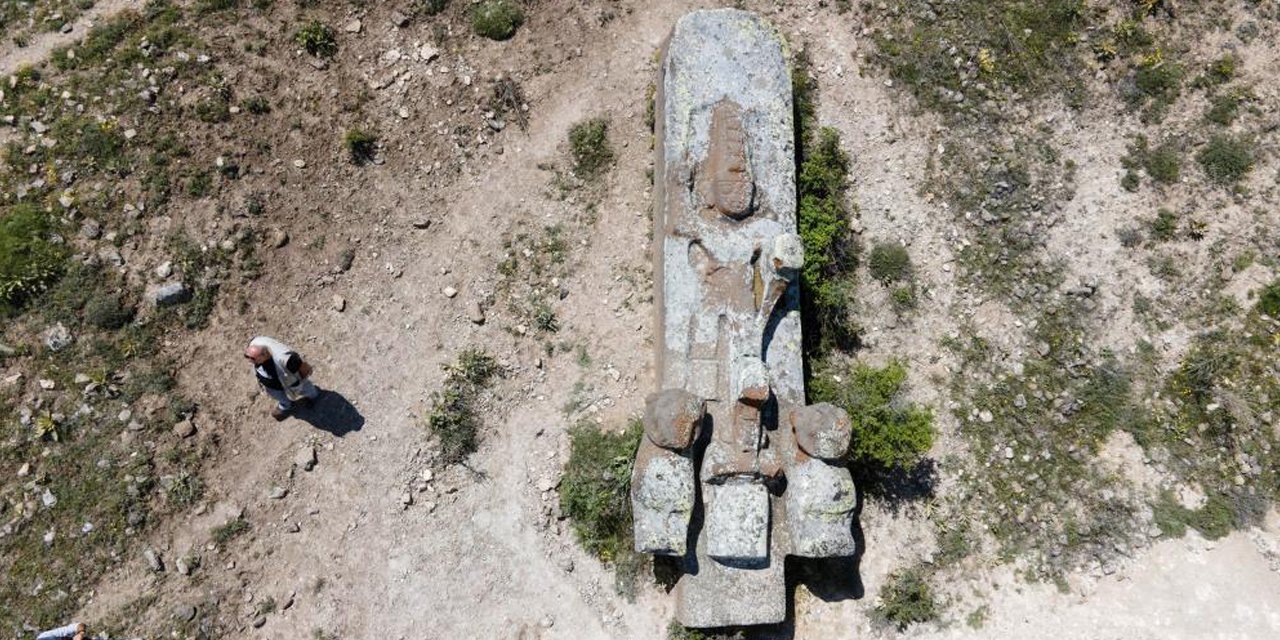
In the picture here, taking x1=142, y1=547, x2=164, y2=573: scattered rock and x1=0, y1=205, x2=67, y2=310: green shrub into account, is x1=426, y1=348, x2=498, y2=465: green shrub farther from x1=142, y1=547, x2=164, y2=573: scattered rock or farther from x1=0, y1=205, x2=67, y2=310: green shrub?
x1=0, y1=205, x2=67, y2=310: green shrub

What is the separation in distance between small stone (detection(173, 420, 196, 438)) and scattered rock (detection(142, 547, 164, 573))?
1489mm

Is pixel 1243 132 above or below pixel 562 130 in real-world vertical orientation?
above

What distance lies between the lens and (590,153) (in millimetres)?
11758

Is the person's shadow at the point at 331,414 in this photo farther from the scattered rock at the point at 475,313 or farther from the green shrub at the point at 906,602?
the green shrub at the point at 906,602

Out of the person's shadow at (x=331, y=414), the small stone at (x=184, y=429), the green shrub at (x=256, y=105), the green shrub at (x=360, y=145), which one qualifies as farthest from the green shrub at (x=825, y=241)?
the small stone at (x=184, y=429)

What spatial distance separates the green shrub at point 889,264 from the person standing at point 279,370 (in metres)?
7.98

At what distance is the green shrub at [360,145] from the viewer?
37.3 ft

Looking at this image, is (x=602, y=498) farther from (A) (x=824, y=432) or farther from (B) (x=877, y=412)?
(B) (x=877, y=412)

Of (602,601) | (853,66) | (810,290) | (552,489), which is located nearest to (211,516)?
(552,489)

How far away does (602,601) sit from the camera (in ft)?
34.9

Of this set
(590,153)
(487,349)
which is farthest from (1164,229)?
(487,349)

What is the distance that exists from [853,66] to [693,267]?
4515mm

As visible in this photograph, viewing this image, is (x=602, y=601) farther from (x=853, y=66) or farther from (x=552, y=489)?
(x=853, y=66)

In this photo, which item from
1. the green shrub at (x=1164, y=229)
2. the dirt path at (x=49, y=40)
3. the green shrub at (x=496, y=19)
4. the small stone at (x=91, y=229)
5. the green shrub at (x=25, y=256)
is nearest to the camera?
the green shrub at (x=25, y=256)
